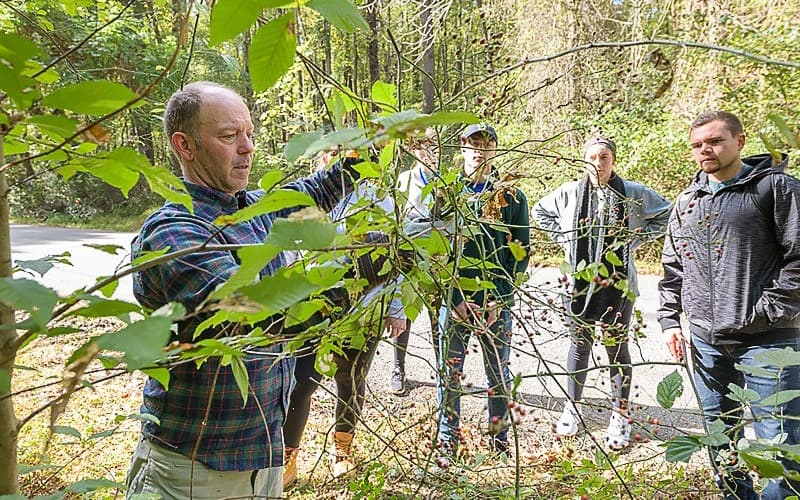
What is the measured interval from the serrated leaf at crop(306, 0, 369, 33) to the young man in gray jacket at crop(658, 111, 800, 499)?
232 centimetres

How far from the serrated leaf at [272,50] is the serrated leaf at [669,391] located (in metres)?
0.95

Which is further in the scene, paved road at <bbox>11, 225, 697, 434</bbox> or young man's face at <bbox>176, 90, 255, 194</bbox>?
young man's face at <bbox>176, 90, 255, 194</bbox>

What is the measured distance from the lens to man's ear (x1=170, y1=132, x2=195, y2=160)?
1637 millimetres

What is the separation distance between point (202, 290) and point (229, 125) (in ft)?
2.08

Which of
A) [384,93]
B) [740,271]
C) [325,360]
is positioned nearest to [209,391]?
[325,360]

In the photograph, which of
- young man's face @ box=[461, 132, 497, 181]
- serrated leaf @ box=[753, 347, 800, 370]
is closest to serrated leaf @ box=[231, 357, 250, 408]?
young man's face @ box=[461, 132, 497, 181]

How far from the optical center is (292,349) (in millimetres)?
1036

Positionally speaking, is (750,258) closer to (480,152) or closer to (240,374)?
(480,152)

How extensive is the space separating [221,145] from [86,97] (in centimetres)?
108

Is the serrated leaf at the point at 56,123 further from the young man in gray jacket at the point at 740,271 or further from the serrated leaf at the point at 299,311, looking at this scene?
the young man in gray jacket at the point at 740,271

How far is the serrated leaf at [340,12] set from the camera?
0.60 metres

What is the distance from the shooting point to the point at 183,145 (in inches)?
65.0

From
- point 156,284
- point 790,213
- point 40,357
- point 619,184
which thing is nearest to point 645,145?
point 619,184

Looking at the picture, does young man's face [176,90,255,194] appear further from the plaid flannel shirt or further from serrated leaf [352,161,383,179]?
serrated leaf [352,161,383,179]
